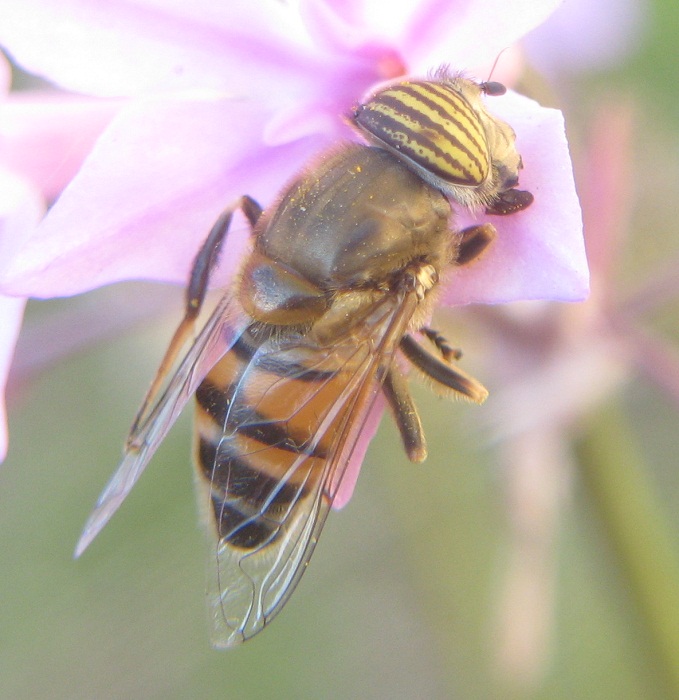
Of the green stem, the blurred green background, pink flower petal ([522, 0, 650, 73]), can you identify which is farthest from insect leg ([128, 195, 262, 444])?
pink flower petal ([522, 0, 650, 73])

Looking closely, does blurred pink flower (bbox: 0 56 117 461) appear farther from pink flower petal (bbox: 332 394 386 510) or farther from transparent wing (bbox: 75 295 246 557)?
pink flower petal (bbox: 332 394 386 510)

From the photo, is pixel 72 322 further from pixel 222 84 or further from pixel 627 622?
pixel 627 622

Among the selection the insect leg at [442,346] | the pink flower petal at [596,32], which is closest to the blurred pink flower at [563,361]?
the insect leg at [442,346]

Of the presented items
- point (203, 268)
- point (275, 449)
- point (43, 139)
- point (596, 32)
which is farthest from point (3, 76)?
point (596, 32)

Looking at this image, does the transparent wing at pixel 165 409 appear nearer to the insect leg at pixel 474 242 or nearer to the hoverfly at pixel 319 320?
the hoverfly at pixel 319 320

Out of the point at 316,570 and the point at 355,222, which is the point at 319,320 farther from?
the point at 316,570

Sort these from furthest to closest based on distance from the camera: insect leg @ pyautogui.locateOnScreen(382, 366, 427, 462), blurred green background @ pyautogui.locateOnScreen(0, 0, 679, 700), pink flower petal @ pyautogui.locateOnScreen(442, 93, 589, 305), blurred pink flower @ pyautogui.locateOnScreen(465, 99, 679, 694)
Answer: blurred green background @ pyautogui.locateOnScreen(0, 0, 679, 700), blurred pink flower @ pyautogui.locateOnScreen(465, 99, 679, 694), insect leg @ pyautogui.locateOnScreen(382, 366, 427, 462), pink flower petal @ pyautogui.locateOnScreen(442, 93, 589, 305)

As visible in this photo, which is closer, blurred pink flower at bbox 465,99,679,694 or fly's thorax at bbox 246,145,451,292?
fly's thorax at bbox 246,145,451,292

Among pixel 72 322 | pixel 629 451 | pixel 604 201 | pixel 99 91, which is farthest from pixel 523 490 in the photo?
pixel 99 91
